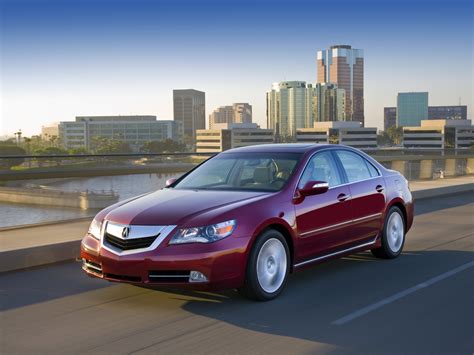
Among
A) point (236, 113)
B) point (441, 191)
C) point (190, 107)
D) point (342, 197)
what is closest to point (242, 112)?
point (236, 113)

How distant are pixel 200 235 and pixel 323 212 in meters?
1.77

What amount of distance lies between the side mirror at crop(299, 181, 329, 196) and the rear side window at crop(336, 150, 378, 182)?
40.4 inches

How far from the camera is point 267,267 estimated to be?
20.5ft

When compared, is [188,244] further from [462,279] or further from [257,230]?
[462,279]

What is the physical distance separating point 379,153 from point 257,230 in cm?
1410

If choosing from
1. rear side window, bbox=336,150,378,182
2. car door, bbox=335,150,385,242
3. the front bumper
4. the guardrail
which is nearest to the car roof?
rear side window, bbox=336,150,378,182

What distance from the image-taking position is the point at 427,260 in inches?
332

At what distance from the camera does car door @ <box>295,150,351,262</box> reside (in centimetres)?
673

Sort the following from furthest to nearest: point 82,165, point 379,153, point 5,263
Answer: point 379,153 < point 82,165 < point 5,263

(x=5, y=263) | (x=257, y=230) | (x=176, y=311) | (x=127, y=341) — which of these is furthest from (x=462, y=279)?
(x=5, y=263)

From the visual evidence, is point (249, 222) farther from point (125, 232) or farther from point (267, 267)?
point (125, 232)

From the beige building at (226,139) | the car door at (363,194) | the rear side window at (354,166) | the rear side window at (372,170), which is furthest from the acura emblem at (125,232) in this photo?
the beige building at (226,139)

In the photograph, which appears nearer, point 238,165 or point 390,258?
point 238,165

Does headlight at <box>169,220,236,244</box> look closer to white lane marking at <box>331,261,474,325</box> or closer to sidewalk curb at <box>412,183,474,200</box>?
white lane marking at <box>331,261,474,325</box>
